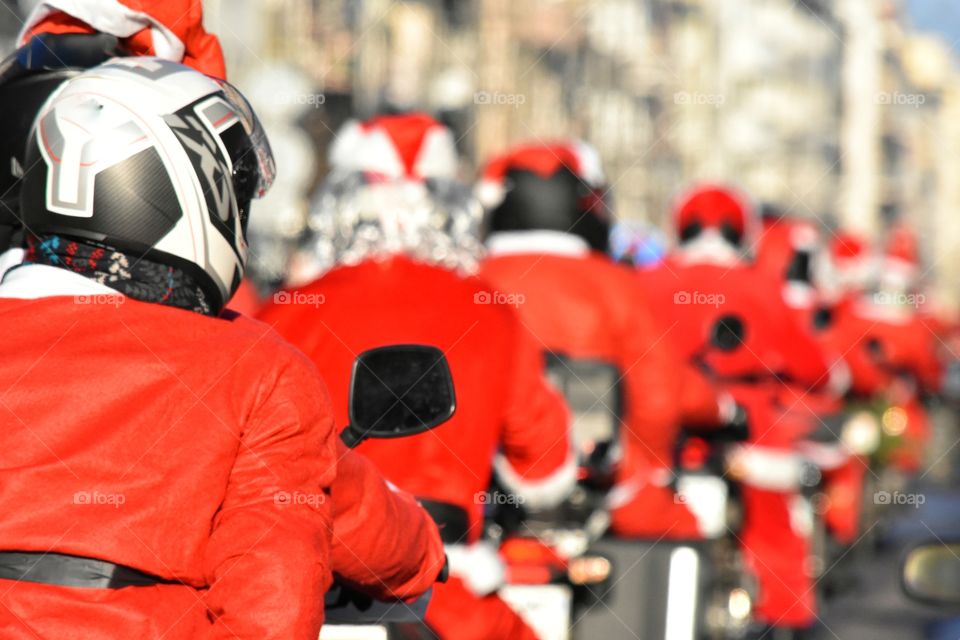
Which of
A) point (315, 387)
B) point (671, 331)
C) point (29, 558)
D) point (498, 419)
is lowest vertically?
point (671, 331)

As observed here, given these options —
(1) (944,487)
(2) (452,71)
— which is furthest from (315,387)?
(2) (452,71)

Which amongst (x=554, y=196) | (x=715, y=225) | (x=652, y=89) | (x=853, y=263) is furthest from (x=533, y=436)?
(x=652, y=89)

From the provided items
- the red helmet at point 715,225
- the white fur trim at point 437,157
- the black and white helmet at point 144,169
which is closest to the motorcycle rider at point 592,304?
the white fur trim at point 437,157

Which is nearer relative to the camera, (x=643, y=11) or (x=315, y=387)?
(x=315, y=387)

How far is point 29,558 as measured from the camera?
7.94ft

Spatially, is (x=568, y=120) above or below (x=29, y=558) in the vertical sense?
below

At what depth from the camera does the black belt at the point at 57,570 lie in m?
2.41

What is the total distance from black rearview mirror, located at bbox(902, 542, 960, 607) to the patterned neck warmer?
2028mm

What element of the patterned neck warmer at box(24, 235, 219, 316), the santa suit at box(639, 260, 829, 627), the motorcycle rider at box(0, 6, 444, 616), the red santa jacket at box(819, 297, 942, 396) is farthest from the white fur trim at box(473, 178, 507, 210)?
the red santa jacket at box(819, 297, 942, 396)

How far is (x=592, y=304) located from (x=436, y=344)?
2643 millimetres

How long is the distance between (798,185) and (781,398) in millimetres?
58922

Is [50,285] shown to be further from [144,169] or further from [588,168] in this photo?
[588,168]

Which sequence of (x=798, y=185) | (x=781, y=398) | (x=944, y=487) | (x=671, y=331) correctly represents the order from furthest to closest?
1. (x=798, y=185)
2. (x=944, y=487)
3. (x=781, y=398)
4. (x=671, y=331)

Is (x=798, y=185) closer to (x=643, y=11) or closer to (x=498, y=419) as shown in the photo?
(x=643, y=11)
